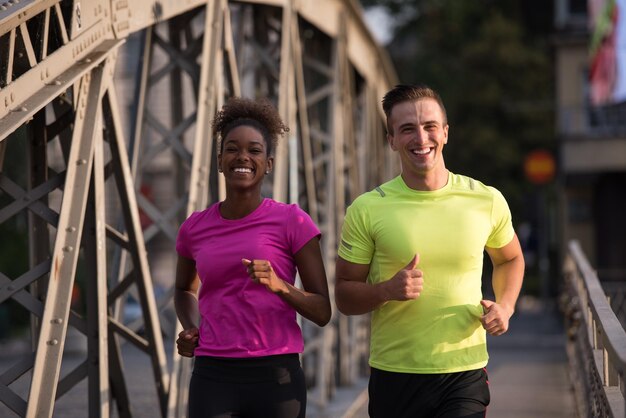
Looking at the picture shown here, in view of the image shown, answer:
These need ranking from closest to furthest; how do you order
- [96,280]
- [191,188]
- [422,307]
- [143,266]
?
[422,307], [96,280], [143,266], [191,188]

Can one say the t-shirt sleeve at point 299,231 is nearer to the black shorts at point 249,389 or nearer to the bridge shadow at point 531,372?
the black shorts at point 249,389

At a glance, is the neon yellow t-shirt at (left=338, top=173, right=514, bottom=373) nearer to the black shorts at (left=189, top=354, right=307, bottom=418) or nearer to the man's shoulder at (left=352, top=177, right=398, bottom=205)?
the man's shoulder at (left=352, top=177, right=398, bottom=205)

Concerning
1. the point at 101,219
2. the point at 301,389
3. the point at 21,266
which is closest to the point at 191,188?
the point at 101,219

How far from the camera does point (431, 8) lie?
41219 mm

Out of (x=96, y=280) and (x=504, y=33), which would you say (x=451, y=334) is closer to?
(x=96, y=280)

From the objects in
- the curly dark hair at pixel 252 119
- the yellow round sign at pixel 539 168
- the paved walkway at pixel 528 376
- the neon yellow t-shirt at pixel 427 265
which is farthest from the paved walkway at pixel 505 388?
the yellow round sign at pixel 539 168

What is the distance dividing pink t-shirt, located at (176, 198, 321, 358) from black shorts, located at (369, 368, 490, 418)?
35 cm

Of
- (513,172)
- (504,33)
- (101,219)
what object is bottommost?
(101,219)

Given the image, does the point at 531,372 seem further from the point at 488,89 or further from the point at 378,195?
the point at 488,89

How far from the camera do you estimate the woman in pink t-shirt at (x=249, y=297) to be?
4742 mm

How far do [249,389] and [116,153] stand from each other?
2.31 meters

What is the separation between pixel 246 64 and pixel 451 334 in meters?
9.51

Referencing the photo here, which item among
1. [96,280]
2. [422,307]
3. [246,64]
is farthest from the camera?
[246,64]

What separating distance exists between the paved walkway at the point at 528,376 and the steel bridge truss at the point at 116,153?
5.06 feet
